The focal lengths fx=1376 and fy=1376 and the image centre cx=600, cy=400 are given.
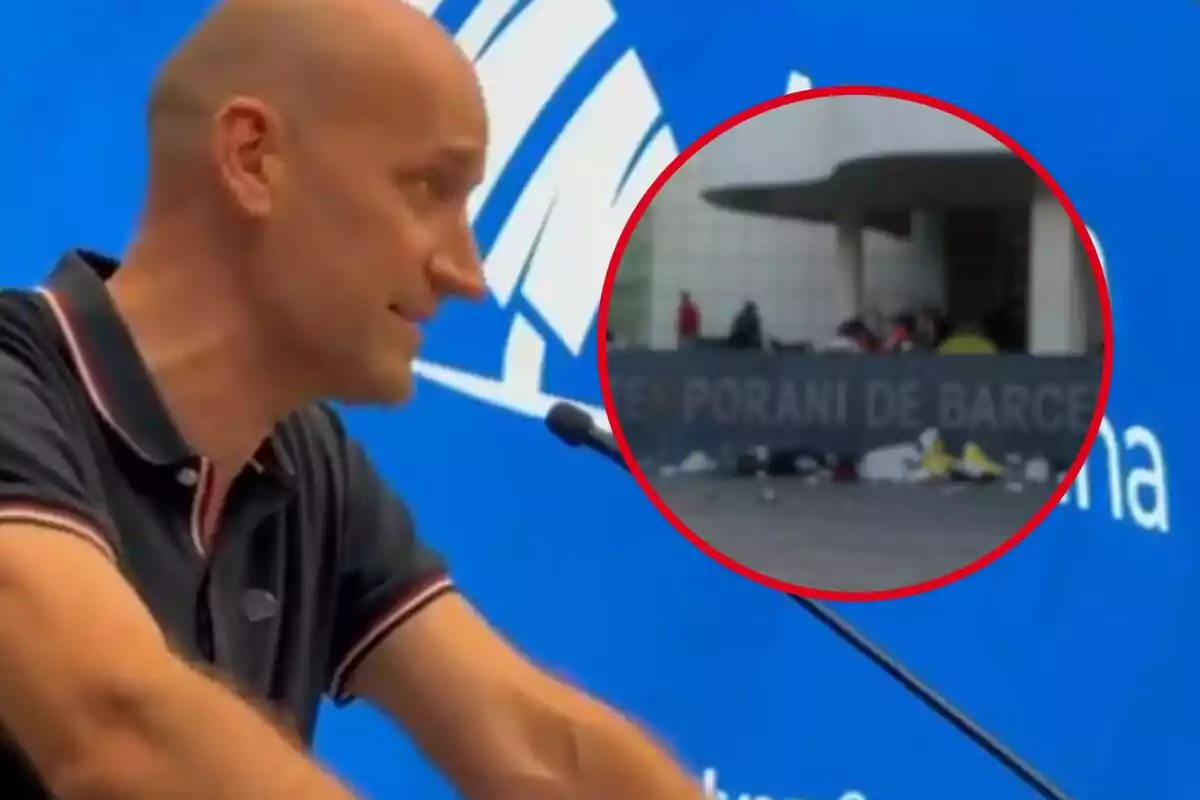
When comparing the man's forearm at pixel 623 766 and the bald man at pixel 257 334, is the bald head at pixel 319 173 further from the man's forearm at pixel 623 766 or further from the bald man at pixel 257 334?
the man's forearm at pixel 623 766

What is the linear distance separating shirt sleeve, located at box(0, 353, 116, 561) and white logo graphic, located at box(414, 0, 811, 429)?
1.43 ft

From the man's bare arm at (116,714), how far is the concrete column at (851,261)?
1.55 feet

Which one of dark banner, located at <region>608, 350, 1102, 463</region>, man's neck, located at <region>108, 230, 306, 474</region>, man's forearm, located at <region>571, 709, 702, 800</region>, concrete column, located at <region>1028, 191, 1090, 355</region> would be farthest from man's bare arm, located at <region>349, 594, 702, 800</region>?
concrete column, located at <region>1028, 191, 1090, 355</region>

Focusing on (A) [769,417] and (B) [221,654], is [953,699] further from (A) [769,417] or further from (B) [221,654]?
(B) [221,654]

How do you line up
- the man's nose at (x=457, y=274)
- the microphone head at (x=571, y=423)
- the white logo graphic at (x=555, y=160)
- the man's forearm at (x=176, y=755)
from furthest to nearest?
the white logo graphic at (x=555, y=160), the microphone head at (x=571, y=423), the man's nose at (x=457, y=274), the man's forearm at (x=176, y=755)

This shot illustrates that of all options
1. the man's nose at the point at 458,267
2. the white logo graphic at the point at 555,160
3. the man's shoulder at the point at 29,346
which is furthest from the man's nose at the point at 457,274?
the white logo graphic at the point at 555,160

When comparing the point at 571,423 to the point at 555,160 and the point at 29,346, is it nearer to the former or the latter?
the point at 555,160

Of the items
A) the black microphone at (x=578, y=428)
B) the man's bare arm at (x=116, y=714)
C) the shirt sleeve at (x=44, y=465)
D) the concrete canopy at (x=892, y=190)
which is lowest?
the man's bare arm at (x=116, y=714)

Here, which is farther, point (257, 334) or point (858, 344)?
point (858, 344)

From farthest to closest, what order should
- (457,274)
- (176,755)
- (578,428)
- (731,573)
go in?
(731,573) < (578,428) < (457,274) < (176,755)

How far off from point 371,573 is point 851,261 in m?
0.33

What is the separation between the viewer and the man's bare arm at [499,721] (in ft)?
1.46

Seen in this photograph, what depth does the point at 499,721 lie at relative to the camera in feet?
1.54

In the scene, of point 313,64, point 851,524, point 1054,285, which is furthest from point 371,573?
point 1054,285
